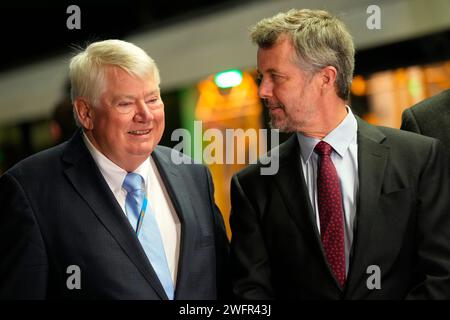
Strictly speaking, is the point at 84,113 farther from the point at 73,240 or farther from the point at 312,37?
the point at 312,37

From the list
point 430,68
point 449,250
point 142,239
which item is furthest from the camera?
point 430,68

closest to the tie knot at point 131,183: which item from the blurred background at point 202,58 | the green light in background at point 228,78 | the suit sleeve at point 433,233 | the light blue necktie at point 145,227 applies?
the light blue necktie at point 145,227

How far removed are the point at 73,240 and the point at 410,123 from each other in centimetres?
144

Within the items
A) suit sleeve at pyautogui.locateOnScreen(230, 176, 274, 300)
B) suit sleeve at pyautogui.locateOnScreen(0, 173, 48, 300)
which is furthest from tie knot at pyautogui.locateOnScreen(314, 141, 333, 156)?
suit sleeve at pyautogui.locateOnScreen(0, 173, 48, 300)

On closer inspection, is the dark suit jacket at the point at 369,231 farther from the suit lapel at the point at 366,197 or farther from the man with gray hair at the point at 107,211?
the man with gray hair at the point at 107,211

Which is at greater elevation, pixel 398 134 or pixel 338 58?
pixel 338 58

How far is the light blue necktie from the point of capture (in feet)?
8.82

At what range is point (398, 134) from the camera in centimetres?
273

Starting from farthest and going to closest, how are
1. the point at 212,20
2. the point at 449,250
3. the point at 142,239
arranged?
the point at 212,20 < the point at 142,239 < the point at 449,250

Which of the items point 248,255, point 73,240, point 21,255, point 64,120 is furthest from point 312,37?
point 64,120

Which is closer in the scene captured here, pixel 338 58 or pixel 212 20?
pixel 338 58

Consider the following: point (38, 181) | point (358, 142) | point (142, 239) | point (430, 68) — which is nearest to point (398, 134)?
point (358, 142)
